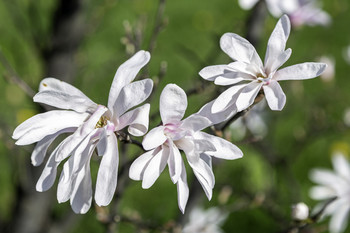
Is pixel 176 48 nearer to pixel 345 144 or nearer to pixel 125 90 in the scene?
pixel 345 144

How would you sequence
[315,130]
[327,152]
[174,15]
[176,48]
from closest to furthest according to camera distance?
1. [315,130]
2. [327,152]
3. [176,48]
4. [174,15]

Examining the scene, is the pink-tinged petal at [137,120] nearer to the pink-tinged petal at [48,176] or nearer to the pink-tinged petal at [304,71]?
the pink-tinged petal at [48,176]

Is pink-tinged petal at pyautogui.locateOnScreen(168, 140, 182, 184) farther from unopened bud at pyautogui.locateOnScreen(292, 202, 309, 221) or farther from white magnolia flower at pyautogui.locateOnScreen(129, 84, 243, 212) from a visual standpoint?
unopened bud at pyautogui.locateOnScreen(292, 202, 309, 221)

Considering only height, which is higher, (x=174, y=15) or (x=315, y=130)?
(x=174, y=15)

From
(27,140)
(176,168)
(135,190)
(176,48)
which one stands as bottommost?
(135,190)

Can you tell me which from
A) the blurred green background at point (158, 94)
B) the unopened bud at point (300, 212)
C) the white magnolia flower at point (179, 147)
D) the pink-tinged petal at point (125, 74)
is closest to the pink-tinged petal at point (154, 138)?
the white magnolia flower at point (179, 147)

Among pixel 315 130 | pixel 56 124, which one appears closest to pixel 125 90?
pixel 56 124

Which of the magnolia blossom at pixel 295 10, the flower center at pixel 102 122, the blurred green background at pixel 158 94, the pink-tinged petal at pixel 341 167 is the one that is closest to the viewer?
the flower center at pixel 102 122
